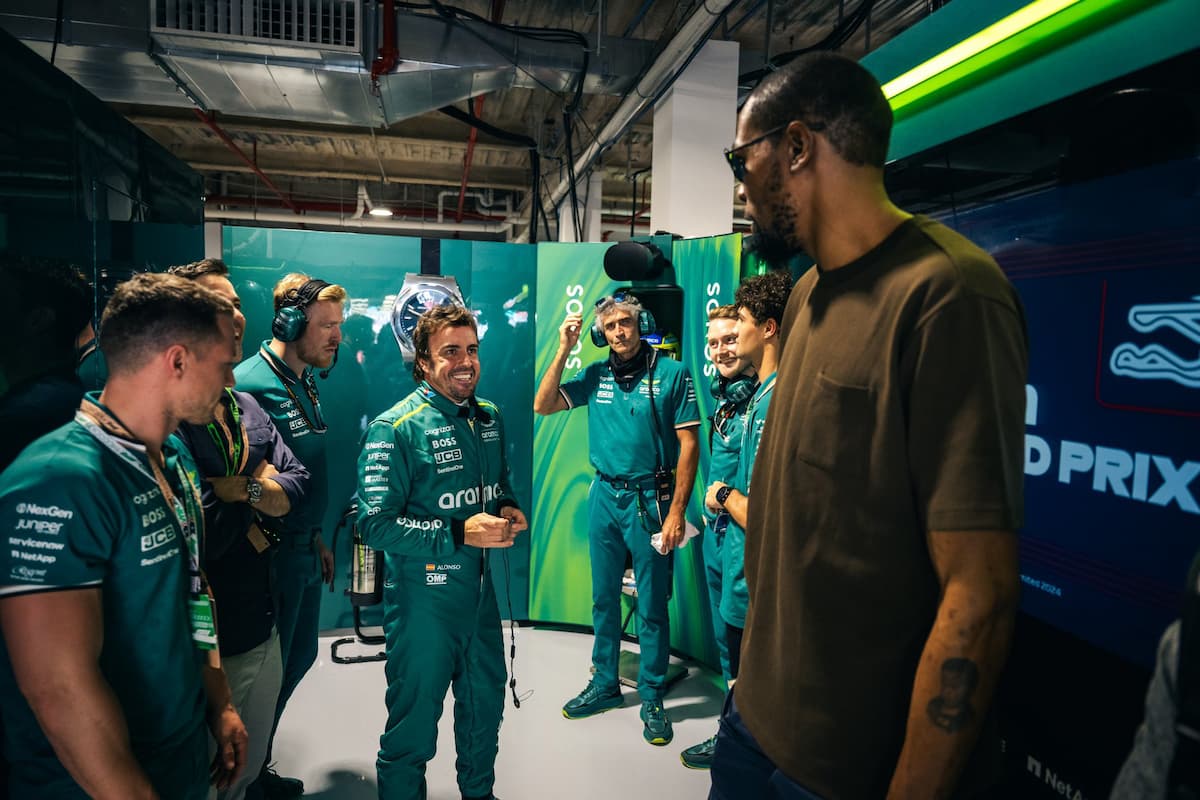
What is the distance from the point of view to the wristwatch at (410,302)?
13.6 feet

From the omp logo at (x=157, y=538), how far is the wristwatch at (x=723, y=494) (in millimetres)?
1898

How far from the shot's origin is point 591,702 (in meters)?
3.31

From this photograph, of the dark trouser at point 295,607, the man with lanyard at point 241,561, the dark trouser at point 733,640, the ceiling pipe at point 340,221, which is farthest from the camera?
the ceiling pipe at point 340,221

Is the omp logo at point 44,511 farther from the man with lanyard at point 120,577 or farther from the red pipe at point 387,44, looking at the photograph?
the red pipe at point 387,44

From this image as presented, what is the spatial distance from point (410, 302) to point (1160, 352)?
3.78 m

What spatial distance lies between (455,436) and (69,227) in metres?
1.24

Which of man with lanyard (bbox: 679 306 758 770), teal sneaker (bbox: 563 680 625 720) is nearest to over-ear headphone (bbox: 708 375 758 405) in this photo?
man with lanyard (bbox: 679 306 758 770)

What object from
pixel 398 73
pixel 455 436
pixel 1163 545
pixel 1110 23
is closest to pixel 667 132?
pixel 398 73

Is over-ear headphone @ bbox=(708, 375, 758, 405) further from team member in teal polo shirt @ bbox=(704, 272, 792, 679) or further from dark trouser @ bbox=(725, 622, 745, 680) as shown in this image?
dark trouser @ bbox=(725, 622, 745, 680)

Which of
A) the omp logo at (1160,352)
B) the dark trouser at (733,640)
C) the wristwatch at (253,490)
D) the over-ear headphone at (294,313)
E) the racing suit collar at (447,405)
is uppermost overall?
the over-ear headphone at (294,313)

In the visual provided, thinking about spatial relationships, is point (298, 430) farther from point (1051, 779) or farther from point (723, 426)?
point (1051, 779)

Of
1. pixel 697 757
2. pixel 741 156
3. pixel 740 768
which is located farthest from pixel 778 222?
pixel 697 757

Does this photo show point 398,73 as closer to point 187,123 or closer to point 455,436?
point 455,436


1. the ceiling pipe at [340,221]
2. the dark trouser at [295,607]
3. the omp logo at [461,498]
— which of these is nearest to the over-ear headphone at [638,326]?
the omp logo at [461,498]
